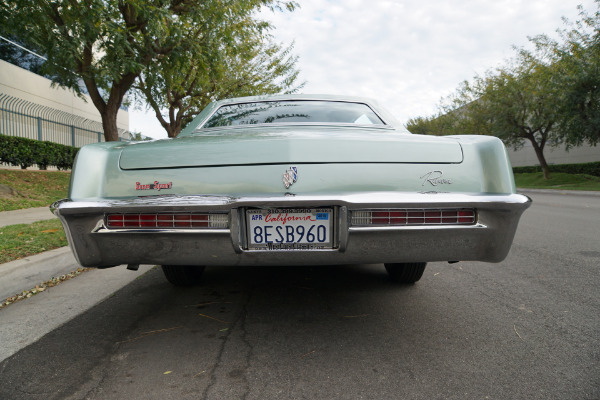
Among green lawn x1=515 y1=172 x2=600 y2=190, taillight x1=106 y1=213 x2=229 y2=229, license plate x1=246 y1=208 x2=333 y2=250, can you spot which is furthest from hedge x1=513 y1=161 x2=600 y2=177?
taillight x1=106 y1=213 x2=229 y2=229

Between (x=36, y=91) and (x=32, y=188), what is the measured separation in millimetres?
8658

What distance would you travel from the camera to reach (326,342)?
2.29 metres

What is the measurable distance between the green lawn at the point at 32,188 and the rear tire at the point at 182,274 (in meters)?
6.49

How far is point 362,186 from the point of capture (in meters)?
2.03

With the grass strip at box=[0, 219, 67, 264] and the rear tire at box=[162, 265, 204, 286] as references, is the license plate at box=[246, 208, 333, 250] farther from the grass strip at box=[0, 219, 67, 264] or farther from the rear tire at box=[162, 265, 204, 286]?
the grass strip at box=[0, 219, 67, 264]

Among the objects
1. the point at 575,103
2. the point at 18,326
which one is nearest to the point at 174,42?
the point at 18,326

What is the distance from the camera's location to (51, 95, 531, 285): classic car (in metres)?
2.01

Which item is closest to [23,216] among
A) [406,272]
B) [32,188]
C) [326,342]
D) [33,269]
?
[32,188]

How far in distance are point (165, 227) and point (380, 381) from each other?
4.03ft

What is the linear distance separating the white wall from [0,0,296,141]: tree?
4.99 meters

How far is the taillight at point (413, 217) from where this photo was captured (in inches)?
79.7

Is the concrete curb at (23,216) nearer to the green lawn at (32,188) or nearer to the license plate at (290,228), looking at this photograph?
the green lawn at (32,188)

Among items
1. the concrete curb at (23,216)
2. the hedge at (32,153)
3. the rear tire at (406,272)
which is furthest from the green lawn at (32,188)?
the rear tire at (406,272)

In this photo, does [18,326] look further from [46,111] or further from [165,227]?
[46,111]
